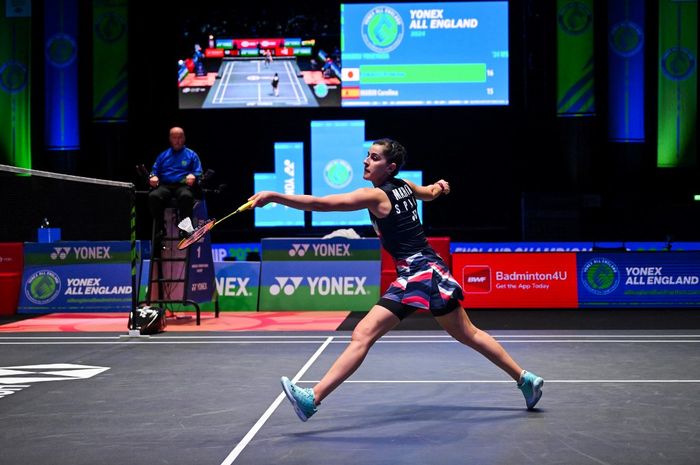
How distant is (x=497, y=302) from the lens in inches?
561

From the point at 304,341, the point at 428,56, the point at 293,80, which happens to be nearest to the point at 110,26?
the point at 293,80

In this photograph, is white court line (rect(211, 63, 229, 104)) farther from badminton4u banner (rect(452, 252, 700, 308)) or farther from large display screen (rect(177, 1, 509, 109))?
badminton4u banner (rect(452, 252, 700, 308))

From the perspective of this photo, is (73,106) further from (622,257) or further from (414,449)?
(414,449)

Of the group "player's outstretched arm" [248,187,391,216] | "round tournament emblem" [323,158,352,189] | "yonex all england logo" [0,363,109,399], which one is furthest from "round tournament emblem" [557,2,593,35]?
"player's outstretched arm" [248,187,391,216]

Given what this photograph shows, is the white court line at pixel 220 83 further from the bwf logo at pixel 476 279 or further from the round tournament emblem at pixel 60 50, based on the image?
the bwf logo at pixel 476 279

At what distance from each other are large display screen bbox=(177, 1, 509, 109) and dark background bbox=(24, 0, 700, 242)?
0.20 m

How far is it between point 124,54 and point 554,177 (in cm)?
1102

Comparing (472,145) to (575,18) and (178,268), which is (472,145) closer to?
(575,18)

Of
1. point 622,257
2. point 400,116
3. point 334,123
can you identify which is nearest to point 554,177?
point 400,116

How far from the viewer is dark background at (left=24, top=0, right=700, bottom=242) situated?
20.2 meters

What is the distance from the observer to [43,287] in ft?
47.2

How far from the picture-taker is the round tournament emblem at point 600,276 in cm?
1418

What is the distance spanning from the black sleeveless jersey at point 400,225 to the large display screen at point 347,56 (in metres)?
14.0

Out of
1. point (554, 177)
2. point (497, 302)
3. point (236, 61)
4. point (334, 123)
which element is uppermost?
point (236, 61)
